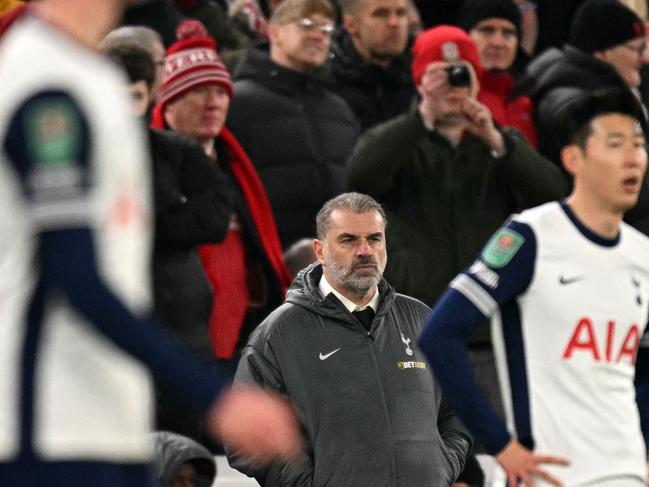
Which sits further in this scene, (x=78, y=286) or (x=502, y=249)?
(x=502, y=249)

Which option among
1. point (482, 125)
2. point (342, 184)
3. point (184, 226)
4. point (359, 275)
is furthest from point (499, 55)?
point (359, 275)

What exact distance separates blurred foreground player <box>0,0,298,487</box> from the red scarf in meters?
5.12

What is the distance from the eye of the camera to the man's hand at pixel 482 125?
8383mm

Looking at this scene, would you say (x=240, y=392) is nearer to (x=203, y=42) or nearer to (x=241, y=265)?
(x=241, y=265)

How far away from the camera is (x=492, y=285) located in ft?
16.9

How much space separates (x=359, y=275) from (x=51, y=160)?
13.3 feet

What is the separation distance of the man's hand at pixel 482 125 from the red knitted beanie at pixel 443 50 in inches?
12.2

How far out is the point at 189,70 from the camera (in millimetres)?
8711

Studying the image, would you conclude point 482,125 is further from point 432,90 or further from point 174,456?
point 174,456

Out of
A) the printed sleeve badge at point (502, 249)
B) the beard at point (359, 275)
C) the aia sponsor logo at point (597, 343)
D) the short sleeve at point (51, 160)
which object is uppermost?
the short sleeve at point (51, 160)

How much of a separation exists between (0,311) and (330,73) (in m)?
6.66

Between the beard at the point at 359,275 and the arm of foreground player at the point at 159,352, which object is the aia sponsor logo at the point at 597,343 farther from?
the arm of foreground player at the point at 159,352

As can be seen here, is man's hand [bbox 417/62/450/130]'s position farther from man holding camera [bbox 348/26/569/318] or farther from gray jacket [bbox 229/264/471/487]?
gray jacket [bbox 229/264/471/487]

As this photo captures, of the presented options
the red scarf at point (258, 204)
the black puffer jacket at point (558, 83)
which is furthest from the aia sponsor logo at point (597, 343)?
the black puffer jacket at point (558, 83)
